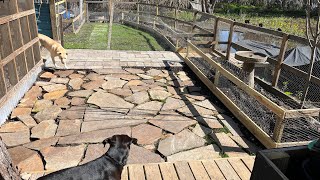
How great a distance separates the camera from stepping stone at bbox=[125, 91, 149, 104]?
466 cm

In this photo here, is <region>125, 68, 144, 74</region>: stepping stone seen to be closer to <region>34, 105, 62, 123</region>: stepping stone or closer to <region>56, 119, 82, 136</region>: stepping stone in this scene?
<region>34, 105, 62, 123</region>: stepping stone

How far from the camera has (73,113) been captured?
4109 mm

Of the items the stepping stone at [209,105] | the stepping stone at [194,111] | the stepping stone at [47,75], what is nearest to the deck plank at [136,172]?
the stepping stone at [194,111]

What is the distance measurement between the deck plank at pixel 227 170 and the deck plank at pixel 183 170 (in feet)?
1.13

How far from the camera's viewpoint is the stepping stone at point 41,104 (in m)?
4.20

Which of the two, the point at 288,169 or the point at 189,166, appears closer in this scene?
the point at 288,169

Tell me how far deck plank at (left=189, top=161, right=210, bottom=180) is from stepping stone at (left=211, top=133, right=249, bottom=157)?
23.6 inches

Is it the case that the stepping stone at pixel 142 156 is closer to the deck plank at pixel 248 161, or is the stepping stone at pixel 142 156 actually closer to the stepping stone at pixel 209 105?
the deck plank at pixel 248 161

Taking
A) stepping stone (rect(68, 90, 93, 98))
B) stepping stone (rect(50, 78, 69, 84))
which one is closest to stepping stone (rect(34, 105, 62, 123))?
stepping stone (rect(68, 90, 93, 98))

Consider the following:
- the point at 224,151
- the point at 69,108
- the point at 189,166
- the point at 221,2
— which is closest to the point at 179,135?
the point at 224,151

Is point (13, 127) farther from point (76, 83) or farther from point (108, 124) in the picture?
point (76, 83)

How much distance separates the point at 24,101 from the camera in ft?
14.6

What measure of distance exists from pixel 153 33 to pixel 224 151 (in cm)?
910

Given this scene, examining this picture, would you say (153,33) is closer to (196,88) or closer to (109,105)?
(196,88)
